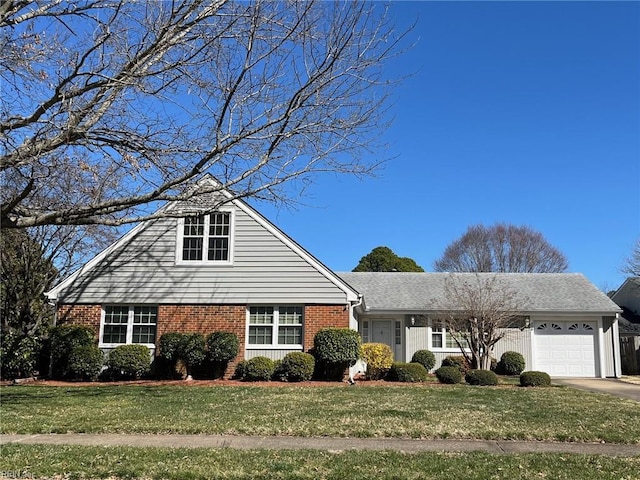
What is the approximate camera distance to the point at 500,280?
2606cm

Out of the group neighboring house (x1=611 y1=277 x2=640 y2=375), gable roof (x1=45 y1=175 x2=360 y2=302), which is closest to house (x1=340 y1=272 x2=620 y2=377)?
neighboring house (x1=611 y1=277 x2=640 y2=375)

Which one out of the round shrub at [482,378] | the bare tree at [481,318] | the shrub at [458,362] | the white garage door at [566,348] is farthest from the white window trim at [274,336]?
the white garage door at [566,348]

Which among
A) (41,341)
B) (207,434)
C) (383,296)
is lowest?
(207,434)

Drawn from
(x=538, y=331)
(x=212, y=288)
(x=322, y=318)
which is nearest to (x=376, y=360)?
(x=322, y=318)

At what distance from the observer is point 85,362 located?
16.6 meters

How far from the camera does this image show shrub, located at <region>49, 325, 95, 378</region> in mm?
16797

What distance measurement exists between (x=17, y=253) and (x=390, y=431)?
52.2 feet

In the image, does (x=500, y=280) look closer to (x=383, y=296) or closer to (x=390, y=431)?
(x=383, y=296)

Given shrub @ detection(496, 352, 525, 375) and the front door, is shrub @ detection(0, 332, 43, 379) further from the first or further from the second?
shrub @ detection(496, 352, 525, 375)

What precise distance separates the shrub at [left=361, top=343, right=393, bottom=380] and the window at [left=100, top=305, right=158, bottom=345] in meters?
6.85

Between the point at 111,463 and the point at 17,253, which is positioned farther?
the point at 17,253

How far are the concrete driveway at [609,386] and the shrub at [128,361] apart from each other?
13486 mm

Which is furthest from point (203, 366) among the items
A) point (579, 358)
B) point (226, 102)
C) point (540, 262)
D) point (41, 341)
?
point (540, 262)

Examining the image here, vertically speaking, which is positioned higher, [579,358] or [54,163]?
[54,163]
